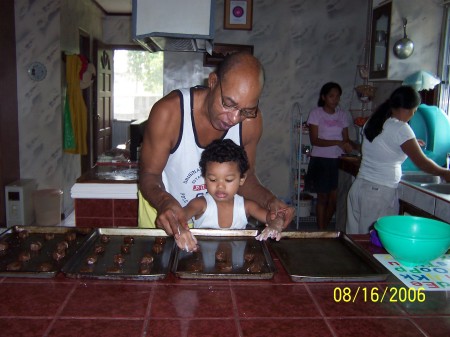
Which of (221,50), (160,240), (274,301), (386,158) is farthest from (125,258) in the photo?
(221,50)

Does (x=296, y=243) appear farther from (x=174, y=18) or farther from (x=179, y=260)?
(x=174, y=18)

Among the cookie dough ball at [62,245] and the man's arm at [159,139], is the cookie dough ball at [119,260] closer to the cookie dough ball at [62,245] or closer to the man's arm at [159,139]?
the cookie dough ball at [62,245]

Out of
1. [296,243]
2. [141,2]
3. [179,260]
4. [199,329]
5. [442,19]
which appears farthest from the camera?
[442,19]

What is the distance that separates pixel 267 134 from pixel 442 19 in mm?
2412

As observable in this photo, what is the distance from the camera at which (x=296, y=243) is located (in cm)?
163

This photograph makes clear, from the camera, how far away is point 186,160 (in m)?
1.94

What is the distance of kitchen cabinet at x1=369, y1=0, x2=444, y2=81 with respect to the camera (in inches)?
139

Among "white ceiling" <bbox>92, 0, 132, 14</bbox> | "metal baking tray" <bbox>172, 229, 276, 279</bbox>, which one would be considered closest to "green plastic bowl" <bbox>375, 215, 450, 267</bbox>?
"metal baking tray" <bbox>172, 229, 276, 279</bbox>

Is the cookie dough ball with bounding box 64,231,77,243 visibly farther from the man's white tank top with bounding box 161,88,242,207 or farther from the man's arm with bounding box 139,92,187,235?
the man's white tank top with bounding box 161,88,242,207

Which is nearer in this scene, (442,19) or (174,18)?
(174,18)

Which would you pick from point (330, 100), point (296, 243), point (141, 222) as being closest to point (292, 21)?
point (330, 100)

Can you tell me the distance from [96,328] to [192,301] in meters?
0.26

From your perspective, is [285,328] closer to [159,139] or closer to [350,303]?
[350,303]

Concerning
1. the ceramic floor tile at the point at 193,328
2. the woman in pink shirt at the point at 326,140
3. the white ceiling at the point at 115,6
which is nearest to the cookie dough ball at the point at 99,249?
the ceramic floor tile at the point at 193,328
